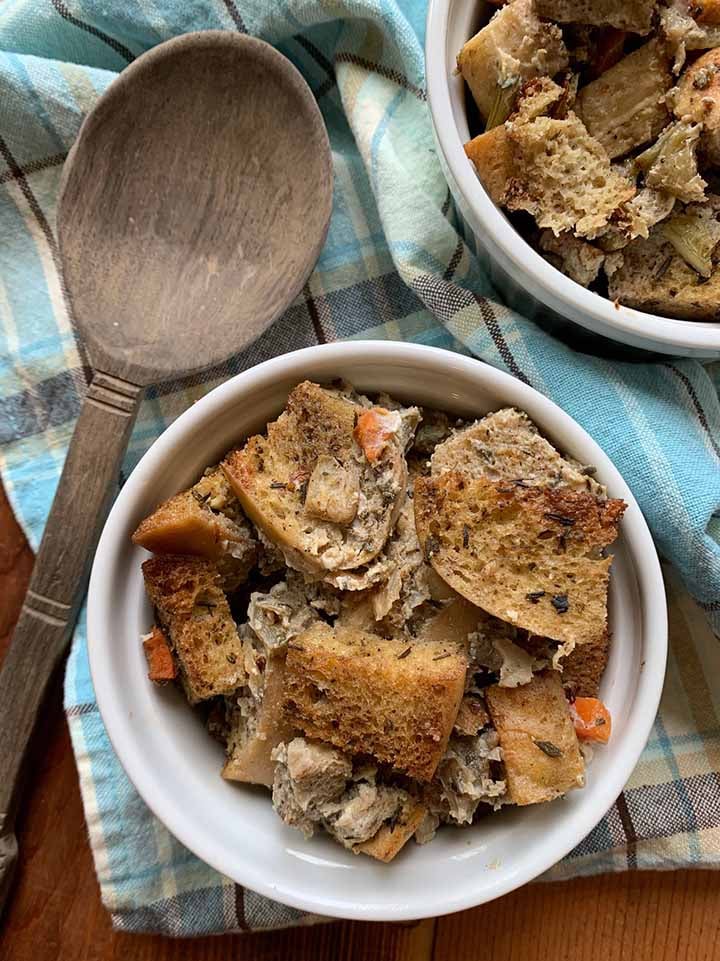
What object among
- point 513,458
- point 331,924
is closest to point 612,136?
point 513,458

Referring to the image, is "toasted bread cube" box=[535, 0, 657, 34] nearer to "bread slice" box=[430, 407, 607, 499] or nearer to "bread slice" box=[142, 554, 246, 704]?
"bread slice" box=[430, 407, 607, 499]

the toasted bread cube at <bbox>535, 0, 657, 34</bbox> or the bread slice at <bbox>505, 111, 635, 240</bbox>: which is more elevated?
the toasted bread cube at <bbox>535, 0, 657, 34</bbox>

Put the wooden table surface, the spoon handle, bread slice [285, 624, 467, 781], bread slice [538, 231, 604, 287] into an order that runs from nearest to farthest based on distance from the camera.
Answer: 1. bread slice [285, 624, 467, 781]
2. bread slice [538, 231, 604, 287]
3. the spoon handle
4. the wooden table surface

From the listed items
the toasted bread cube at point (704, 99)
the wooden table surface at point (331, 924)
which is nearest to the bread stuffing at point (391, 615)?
the toasted bread cube at point (704, 99)

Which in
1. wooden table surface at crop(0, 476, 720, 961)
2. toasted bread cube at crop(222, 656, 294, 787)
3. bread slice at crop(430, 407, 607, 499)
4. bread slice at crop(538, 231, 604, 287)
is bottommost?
wooden table surface at crop(0, 476, 720, 961)

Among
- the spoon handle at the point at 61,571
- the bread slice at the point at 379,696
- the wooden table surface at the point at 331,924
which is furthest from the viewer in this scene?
the wooden table surface at the point at 331,924

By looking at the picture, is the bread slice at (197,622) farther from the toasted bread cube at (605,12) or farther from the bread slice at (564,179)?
the toasted bread cube at (605,12)

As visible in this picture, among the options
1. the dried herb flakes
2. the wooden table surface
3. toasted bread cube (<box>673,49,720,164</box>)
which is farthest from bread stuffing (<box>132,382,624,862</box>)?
the wooden table surface
